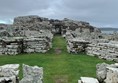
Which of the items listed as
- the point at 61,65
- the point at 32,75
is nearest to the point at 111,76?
the point at 32,75

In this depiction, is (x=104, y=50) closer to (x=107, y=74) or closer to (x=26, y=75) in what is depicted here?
(x=107, y=74)

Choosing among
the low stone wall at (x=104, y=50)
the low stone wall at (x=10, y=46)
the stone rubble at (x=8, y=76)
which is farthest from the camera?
the low stone wall at (x=10, y=46)

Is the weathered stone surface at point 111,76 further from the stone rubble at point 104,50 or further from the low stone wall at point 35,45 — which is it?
the low stone wall at point 35,45

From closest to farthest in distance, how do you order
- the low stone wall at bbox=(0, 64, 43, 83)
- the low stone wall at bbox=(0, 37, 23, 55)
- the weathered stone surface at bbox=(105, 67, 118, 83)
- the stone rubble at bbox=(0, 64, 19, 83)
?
the stone rubble at bbox=(0, 64, 19, 83)
the low stone wall at bbox=(0, 64, 43, 83)
the weathered stone surface at bbox=(105, 67, 118, 83)
the low stone wall at bbox=(0, 37, 23, 55)

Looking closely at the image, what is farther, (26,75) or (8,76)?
(26,75)

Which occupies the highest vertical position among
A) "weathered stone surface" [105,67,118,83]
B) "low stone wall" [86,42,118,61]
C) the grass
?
"weathered stone surface" [105,67,118,83]

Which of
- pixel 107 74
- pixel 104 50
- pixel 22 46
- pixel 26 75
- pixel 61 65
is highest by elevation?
pixel 26 75

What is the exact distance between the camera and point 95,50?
2852 cm

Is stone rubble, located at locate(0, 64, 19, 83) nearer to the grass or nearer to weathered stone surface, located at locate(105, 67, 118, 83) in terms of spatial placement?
the grass

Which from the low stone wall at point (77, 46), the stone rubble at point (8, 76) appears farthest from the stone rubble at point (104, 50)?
the stone rubble at point (8, 76)

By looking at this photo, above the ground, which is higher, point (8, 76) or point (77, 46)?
point (8, 76)

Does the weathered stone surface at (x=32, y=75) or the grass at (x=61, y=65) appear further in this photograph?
the grass at (x=61, y=65)

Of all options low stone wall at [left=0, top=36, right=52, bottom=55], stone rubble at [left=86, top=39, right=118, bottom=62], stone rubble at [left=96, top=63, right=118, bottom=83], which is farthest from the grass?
stone rubble at [left=96, top=63, right=118, bottom=83]

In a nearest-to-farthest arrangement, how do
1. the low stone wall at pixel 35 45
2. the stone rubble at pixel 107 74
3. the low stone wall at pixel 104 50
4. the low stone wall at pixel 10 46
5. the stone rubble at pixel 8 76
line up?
the stone rubble at pixel 8 76 → the stone rubble at pixel 107 74 → the low stone wall at pixel 104 50 → the low stone wall at pixel 10 46 → the low stone wall at pixel 35 45
